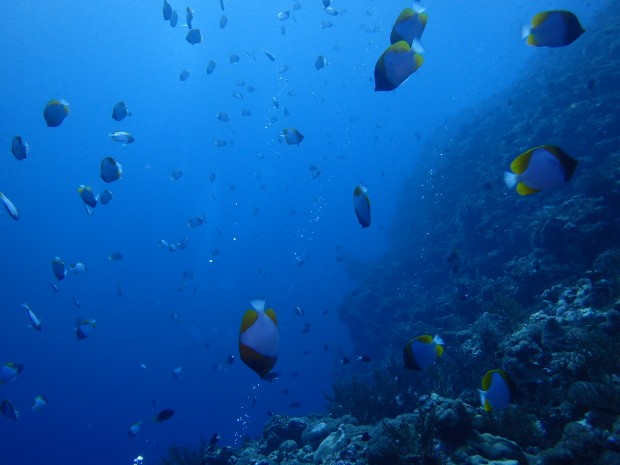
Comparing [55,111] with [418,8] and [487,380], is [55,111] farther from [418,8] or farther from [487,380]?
[487,380]

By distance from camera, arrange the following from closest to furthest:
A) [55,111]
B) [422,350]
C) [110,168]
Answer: [422,350] → [55,111] → [110,168]

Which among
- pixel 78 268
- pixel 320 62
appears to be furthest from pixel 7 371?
pixel 320 62

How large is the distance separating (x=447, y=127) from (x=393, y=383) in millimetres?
37591

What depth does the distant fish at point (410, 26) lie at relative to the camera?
10.4 feet

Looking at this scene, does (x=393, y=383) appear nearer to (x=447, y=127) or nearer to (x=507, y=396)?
(x=507, y=396)

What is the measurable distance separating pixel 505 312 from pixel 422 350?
7.66m

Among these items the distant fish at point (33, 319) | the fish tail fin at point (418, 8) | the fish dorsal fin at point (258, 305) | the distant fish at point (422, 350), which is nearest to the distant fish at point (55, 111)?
the distant fish at point (33, 319)

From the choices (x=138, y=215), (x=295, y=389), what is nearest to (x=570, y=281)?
(x=295, y=389)

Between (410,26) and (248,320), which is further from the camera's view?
(410,26)

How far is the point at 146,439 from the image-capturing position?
51.8m

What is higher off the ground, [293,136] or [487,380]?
[293,136]

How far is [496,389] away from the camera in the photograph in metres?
3.96

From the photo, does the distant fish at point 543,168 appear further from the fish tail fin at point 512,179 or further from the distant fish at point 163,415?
the distant fish at point 163,415

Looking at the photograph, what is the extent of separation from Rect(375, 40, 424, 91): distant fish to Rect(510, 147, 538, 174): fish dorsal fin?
1138mm
